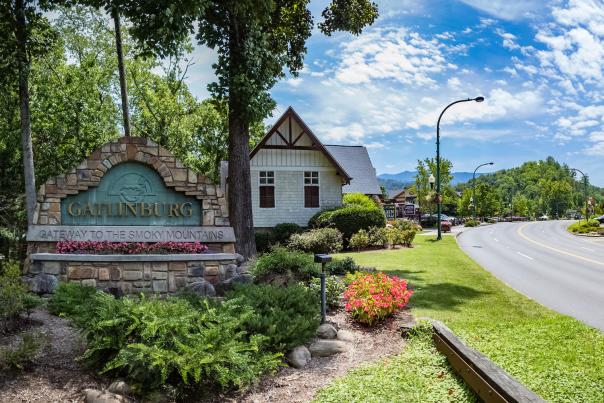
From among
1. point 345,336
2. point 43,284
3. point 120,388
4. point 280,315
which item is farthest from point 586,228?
point 120,388

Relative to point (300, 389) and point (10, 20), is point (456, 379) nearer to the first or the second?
point (300, 389)

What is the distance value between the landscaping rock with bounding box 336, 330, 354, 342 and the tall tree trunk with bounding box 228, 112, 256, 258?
7.58m

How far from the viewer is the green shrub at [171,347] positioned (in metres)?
4.88

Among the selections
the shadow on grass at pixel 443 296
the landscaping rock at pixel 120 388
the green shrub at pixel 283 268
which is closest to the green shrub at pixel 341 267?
the shadow on grass at pixel 443 296

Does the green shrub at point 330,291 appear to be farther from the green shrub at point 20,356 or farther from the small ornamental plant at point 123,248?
the green shrub at point 20,356

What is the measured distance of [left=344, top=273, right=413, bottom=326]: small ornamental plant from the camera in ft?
24.9

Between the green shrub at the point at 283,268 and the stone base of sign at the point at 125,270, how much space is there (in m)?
0.75

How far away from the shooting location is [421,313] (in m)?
8.55

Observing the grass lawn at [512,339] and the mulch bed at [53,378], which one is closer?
the mulch bed at [53,378]

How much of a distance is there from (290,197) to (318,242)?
610 cm

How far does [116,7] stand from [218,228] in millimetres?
6660

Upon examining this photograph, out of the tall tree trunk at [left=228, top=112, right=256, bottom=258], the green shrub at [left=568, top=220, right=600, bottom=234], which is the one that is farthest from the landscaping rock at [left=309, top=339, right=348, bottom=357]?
the green shrub at [left=568, top=220, right=600, bottom=234]

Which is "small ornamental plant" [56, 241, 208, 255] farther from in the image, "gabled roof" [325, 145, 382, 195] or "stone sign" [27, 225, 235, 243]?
"gabled roof" [325, 145, 382, 195]

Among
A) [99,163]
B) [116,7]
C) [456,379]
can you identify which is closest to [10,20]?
[116,7]
